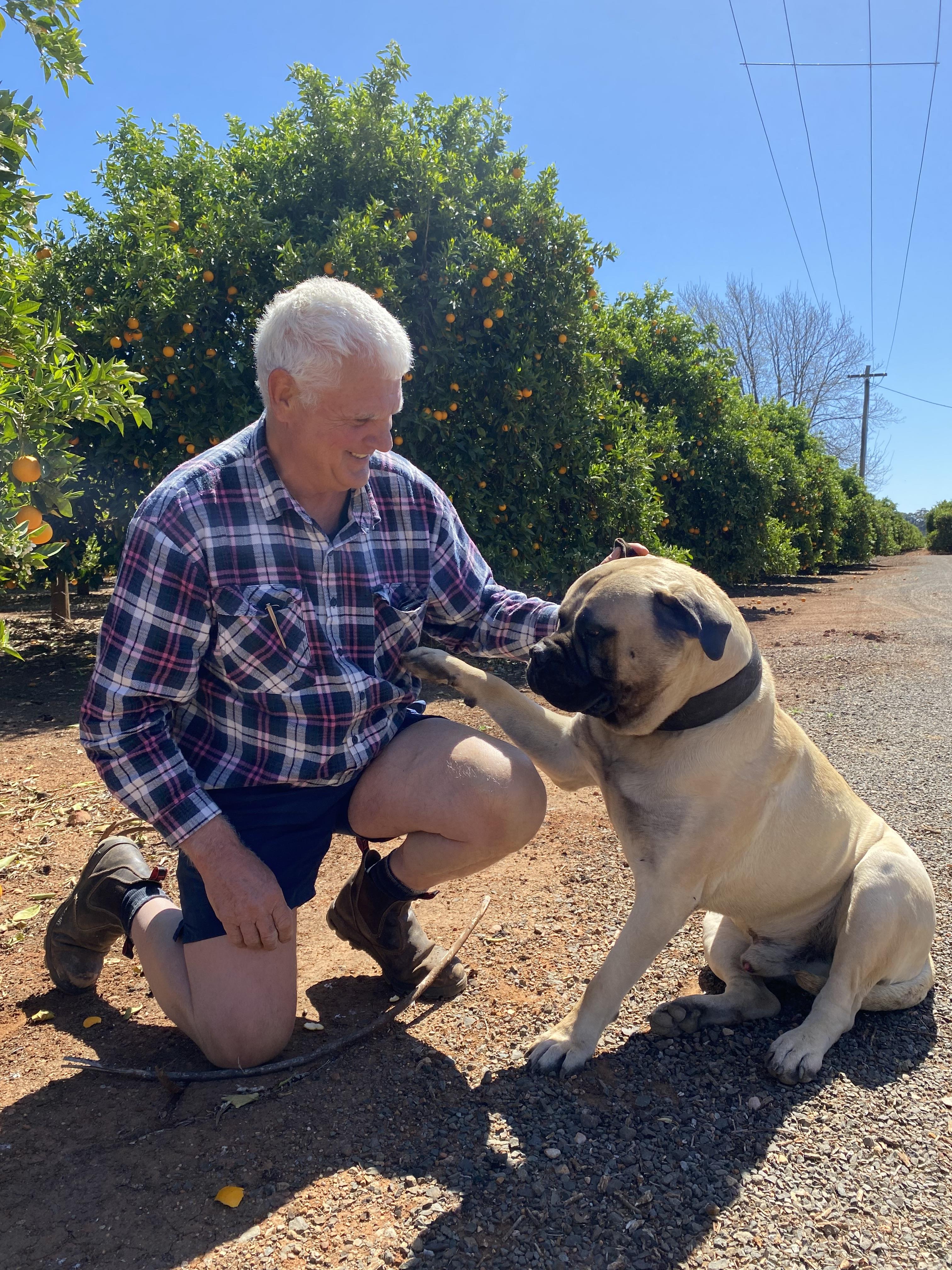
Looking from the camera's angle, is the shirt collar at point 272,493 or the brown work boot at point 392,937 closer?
the shirt collar at point 272,493

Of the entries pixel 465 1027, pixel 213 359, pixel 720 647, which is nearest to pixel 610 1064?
pixel 465 1027

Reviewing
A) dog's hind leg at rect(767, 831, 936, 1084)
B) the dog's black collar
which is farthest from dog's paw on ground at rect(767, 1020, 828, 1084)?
the dog's black collar

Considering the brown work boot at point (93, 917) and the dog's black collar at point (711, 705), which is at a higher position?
the dog's black collar at point (711, 705)

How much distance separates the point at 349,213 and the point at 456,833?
5.41 m

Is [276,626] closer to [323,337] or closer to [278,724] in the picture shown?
[278,724]

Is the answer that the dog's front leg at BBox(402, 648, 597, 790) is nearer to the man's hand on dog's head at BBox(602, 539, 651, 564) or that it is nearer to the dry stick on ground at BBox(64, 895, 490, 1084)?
the man's hand on dog's head at BBox(602, 539, 651, 564)

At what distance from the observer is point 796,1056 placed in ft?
7.79

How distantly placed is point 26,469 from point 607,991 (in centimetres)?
229

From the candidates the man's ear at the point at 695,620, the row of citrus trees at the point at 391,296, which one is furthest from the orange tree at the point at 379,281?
the man's ear at the point at 695,620

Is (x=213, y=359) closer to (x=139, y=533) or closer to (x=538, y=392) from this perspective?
(x=538, y=392)

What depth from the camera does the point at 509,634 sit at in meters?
3.07

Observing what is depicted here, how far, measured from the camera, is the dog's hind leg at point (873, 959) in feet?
7.93

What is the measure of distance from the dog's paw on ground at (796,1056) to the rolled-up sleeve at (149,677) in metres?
1.72

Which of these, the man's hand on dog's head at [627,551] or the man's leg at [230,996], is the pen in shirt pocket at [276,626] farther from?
the man's hand on dog's head at [627,551]
